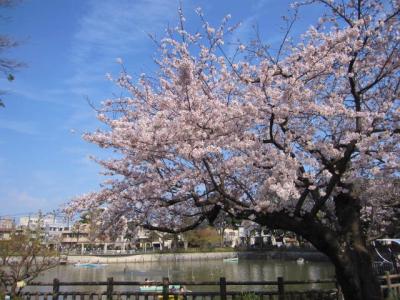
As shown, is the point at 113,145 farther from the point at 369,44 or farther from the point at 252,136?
the point at 369,44

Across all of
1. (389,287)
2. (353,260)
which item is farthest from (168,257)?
(353,260)

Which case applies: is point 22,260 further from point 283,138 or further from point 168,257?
point 168,257

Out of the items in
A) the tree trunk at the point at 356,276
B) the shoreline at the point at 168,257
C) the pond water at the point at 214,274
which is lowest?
the pond water at the point at 214,274

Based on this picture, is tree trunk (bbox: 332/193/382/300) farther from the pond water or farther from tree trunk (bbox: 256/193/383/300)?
the pond water

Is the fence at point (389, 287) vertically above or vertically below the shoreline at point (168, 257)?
below

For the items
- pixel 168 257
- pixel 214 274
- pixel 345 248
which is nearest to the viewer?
pixel 345 248

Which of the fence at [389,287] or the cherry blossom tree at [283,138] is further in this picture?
the fence at [389,287]

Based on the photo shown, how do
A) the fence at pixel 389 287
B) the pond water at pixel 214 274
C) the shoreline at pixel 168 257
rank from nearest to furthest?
the fence at pixel 389 287, the pond water at pixel 214 274, the shoreline at pixel 168 257

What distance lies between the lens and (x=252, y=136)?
7.67 m

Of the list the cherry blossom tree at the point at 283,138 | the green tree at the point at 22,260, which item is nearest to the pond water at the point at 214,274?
the green tree at the point at 22,260

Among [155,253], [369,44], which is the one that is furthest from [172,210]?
[155,253]

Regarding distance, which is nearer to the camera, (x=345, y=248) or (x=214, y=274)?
(x=345, y=248)

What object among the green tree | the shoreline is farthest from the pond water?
the shoreline

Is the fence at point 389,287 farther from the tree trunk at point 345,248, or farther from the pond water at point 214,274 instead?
A: the pond water at point 214,274
